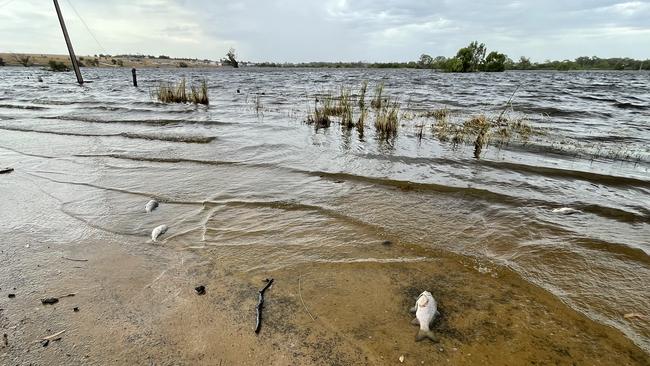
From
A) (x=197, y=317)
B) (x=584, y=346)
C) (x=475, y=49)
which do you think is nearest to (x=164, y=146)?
(x=197, y=317)

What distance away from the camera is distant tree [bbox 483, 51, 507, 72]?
69188 mm

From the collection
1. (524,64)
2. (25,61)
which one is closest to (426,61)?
(524,64)

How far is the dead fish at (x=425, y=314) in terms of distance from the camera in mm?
2697

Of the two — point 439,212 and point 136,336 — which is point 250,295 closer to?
point 136,336

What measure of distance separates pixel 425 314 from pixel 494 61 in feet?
260

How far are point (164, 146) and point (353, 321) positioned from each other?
27.0 feet

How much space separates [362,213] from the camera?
512 centimetres

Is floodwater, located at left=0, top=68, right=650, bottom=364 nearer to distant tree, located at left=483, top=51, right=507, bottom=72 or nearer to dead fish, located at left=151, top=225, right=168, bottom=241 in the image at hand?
dead fish, located at left=151, top=225, right=168, bottom=241

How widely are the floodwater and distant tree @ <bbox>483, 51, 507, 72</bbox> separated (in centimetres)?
6796

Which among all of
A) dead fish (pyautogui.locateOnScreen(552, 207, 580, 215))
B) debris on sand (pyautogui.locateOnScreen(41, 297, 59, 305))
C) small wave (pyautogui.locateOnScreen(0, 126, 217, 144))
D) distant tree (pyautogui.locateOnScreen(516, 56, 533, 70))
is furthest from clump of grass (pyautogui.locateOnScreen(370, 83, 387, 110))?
distant tree (pyautogui.locateOnScreen(516, 56, 533, 70))

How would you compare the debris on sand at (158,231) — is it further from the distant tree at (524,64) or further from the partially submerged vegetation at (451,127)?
the distant tree at (524,64)

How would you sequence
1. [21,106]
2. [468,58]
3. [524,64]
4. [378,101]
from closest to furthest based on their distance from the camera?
[378,101] < [21,106] < [468,58] < [524,64]

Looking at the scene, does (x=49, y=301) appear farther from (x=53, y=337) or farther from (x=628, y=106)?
(x=628, y=106)

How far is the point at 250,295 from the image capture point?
3.23 meters
